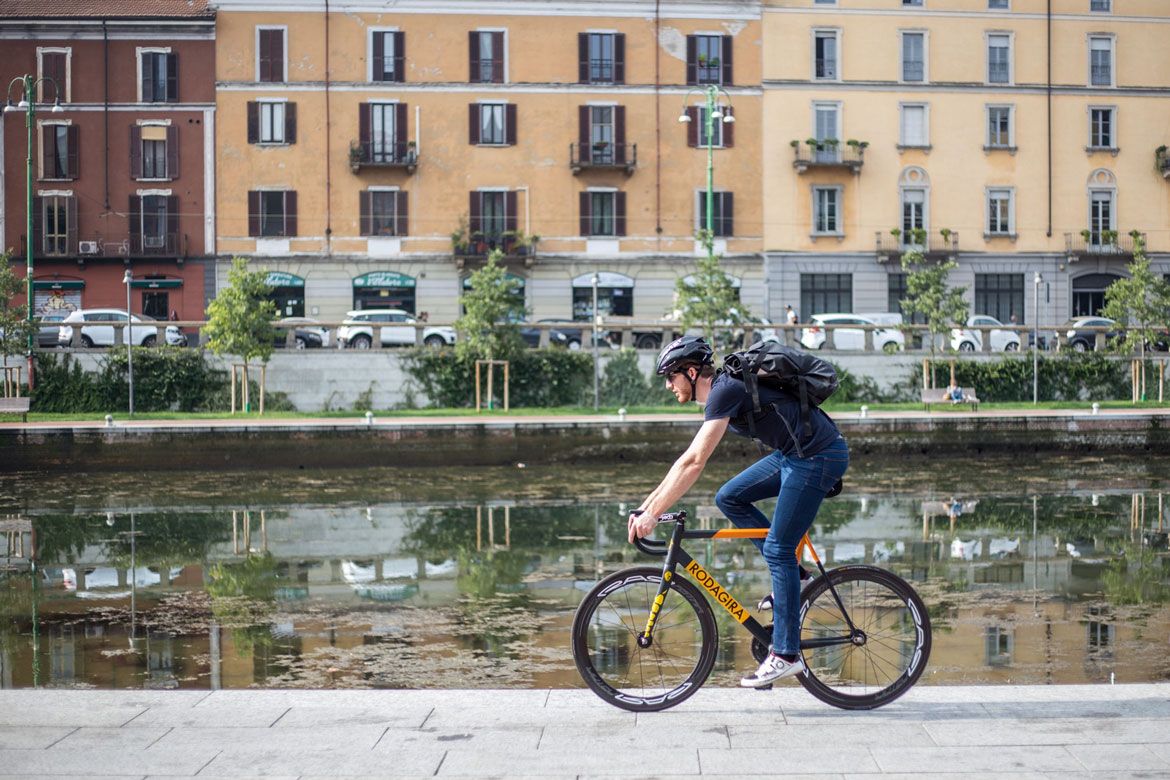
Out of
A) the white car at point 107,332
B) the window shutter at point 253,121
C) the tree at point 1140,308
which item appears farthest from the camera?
the window shutter at point 253,121

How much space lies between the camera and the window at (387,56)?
49.8 metres

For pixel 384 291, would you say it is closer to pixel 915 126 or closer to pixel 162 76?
pixel 162 76

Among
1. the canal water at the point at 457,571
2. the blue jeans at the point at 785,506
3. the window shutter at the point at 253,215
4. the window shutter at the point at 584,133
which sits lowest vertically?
the canal water at the point at 457,571

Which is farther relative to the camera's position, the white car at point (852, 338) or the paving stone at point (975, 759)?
the white car at point (852, 338)

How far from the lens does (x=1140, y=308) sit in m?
39.3

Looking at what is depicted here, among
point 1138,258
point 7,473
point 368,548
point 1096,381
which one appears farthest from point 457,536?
point 1138,258

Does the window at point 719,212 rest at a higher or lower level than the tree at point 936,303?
higher

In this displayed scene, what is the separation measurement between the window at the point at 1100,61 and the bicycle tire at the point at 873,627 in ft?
165

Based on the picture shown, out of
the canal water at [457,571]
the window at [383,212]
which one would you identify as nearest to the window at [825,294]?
the window at [383,212]

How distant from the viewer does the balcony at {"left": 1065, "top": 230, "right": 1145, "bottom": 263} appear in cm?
5159

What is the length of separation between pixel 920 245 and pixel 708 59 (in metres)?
10.1

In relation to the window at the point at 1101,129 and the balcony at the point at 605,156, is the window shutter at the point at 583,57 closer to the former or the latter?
the balcony at the point at 605,156

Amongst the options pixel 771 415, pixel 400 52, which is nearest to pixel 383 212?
pixel 400 52

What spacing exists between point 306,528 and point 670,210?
1377 inches
